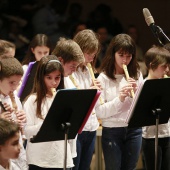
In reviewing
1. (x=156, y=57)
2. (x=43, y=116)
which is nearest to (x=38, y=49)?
(x=156, y=57)

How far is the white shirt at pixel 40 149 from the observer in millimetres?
3918

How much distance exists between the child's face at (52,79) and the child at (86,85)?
1.54ft

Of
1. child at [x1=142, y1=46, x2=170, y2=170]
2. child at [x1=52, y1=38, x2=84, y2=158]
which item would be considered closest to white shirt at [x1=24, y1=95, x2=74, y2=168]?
child at [x1=52, y1=38, x2=84, y2=158]

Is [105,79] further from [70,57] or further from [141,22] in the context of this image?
[141,22]

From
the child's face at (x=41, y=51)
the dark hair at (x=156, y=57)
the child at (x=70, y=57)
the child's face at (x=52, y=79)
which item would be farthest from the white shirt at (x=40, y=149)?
the child's face at (x=41, y=51)

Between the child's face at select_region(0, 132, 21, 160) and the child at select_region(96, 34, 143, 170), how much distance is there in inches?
39.2

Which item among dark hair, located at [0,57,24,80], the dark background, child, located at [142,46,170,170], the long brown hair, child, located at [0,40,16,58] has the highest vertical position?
the dark background

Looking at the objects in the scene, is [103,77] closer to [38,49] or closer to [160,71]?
[160,71]

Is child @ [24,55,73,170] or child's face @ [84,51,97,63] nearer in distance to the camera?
child @ [24,55,73,170]

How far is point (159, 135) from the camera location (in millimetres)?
4621

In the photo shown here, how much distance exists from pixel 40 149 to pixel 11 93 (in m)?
0.40

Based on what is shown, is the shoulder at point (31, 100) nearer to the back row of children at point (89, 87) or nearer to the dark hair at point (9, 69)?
the back row of children at point (89, 87)

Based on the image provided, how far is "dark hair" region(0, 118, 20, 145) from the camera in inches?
142

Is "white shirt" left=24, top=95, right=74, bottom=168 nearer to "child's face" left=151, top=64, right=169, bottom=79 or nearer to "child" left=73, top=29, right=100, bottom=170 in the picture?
"child" left=73, top=29, right=100, bottom=170
